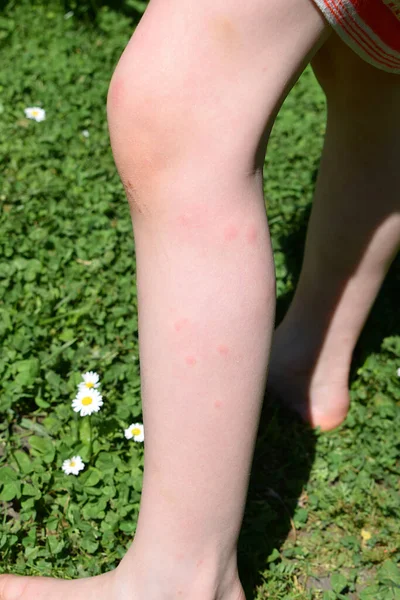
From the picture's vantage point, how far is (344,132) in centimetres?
184

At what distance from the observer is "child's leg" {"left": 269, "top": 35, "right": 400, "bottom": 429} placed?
1756mm

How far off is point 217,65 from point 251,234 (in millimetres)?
281

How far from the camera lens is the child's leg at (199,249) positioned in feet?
3.79

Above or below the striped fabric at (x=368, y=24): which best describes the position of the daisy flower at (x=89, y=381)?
below

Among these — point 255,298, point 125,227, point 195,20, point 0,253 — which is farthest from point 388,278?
point 195,20

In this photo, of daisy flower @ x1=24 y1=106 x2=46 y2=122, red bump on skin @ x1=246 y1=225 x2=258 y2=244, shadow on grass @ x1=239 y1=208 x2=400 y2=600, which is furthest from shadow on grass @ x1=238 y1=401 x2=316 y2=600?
daisy flower @ x1=24 y1=106 x2=46 y2=122

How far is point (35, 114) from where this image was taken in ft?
10.9

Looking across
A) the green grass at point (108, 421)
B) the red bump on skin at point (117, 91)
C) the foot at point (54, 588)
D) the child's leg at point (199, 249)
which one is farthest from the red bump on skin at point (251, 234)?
the green grass at point (108, 421)

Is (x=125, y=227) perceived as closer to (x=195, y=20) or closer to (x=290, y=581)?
(x=290, y=581)

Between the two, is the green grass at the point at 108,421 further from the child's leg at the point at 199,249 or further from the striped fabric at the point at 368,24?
the striped fabric at the point at 368,24

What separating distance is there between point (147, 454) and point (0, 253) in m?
1.32

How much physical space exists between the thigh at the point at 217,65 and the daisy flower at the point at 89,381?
3.19ft

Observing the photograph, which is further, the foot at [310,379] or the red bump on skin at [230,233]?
the foot at [310,379]

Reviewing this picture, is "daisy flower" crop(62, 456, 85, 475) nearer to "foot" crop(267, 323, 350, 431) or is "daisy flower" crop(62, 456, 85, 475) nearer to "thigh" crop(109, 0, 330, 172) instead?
"foot" crop(267, 323, 350, 431)
